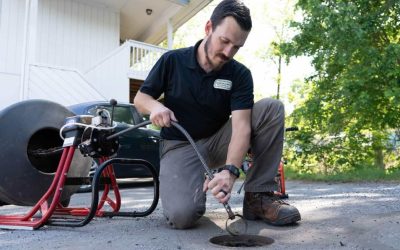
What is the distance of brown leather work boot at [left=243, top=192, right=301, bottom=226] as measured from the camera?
2.52 meters

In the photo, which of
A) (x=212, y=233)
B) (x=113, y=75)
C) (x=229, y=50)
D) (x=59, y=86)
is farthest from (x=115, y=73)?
(x=212, y=233)

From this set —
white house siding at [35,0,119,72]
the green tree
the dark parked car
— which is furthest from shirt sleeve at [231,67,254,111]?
white house siding at [35,0,119,72]

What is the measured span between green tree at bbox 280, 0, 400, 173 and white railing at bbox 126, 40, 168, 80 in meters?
4.05

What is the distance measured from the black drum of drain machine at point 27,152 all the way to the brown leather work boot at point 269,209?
1290 mm

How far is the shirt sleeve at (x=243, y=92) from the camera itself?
2.62m

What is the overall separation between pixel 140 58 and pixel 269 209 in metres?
9.23

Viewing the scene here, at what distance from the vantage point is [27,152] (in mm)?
2961

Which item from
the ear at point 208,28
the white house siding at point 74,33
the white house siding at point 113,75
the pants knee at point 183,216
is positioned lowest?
the pants knee at point 183,216

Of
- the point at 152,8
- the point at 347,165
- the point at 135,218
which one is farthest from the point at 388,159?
the point at 135,218

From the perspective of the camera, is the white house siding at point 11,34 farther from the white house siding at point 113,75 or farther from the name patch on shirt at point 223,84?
the name patch on shirt at point 223,84

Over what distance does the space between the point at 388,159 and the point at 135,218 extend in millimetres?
8758

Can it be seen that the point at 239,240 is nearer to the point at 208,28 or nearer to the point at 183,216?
the point at 183,216

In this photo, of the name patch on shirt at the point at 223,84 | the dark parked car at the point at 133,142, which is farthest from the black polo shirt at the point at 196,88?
the dark parked car at the point at 133,142

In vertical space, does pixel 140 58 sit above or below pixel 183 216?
above
